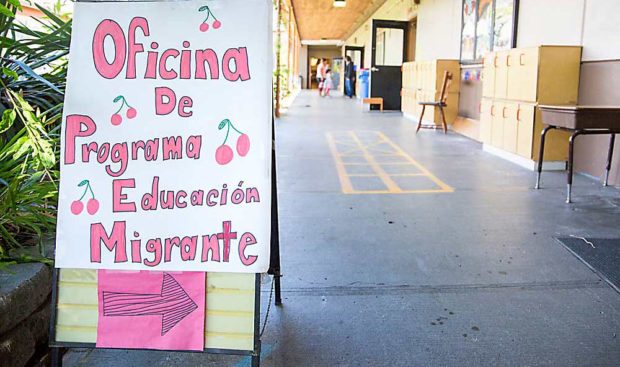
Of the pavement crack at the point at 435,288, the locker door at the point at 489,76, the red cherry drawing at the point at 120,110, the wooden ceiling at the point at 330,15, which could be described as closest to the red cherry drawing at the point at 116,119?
the red cherry drawing at the point at 120,110

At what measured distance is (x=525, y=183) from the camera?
4480 millimetres

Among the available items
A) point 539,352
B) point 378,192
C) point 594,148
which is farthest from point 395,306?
point 594,148

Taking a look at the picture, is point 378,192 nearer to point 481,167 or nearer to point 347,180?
point 347,180

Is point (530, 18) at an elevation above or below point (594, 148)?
above

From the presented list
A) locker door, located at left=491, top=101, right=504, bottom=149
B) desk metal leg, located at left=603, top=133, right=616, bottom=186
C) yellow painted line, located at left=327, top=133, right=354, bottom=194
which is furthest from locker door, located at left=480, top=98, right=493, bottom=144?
desk metal leg, located at left=603, top=133, right=616, bottom=186

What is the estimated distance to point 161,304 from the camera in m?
1.44

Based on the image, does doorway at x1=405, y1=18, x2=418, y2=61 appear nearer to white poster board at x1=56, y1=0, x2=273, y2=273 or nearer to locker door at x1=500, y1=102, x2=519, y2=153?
locker door at x1=500, y1=102, x2=519, y2=153

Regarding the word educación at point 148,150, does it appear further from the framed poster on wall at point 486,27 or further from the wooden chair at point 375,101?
the wooden chair at point 375,101

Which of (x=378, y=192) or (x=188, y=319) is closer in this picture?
(x=188, y=319)

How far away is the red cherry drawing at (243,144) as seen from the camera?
141 centimetres

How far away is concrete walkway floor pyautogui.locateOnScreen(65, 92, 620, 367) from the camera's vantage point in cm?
179

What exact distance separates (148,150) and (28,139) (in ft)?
1.73

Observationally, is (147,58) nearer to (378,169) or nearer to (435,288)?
(435,288)

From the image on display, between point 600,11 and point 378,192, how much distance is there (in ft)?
7.78
